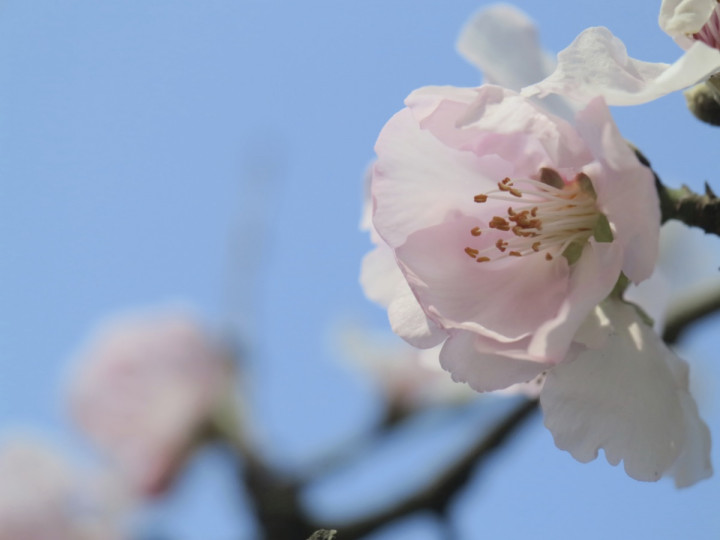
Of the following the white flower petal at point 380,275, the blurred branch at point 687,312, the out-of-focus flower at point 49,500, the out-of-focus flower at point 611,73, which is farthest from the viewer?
the out-of-focus flower at point 49,500

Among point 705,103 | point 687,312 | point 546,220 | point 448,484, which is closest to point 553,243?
point 546,220

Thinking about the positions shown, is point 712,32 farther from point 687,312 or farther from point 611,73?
point 687,312

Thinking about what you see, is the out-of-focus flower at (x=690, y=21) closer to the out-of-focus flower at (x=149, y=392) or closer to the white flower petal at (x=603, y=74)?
the white flower petal at (x=603, y=74)

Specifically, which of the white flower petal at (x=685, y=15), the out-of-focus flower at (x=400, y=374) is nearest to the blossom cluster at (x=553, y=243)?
the white flower petal at (x=685, y=15)

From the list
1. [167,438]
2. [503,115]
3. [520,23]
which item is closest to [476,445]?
[520,23]

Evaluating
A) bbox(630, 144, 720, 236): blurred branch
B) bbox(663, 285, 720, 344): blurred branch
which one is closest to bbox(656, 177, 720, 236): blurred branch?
bbox(630, 144, 720, 236): blurred branch

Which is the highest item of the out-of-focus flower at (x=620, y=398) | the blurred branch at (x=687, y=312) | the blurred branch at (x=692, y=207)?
the blurred branch at (x=687, y=312)
